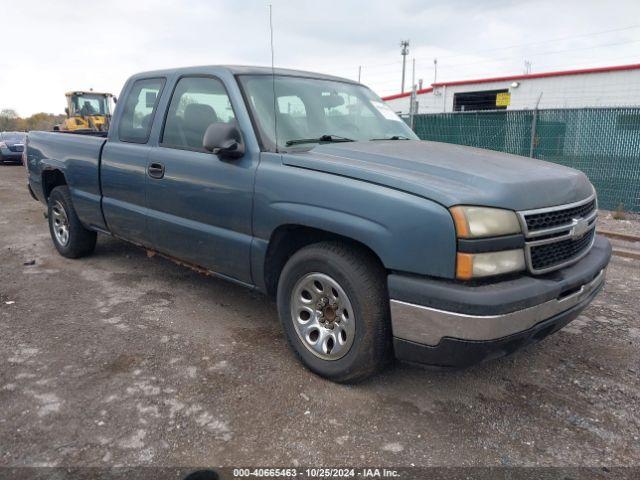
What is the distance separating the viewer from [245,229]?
334 centimetres

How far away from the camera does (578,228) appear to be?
281cm

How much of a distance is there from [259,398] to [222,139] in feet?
5.23

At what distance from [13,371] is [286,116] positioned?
7.80 feet

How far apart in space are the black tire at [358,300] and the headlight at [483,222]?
543 mm

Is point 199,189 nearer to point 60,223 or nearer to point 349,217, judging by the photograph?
point 349,217

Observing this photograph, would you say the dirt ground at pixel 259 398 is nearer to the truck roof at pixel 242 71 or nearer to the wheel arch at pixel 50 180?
the wheel arch at pixel 50 180

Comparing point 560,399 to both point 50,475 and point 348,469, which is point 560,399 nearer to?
point 348,469

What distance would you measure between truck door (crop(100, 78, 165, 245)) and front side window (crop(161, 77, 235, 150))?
0.87ft

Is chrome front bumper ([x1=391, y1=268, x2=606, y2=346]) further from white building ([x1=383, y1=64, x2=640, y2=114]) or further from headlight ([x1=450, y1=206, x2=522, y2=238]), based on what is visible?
white building ([x1=383, y1=64, x2=640, y2=114])

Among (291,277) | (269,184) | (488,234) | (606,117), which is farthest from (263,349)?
(606,117)

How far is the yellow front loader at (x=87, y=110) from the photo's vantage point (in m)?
22.5

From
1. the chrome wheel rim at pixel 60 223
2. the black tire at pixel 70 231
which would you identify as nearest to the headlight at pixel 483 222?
the black tire at pixel 70 231

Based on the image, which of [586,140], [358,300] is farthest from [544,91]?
[358,300]

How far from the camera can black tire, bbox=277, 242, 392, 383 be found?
8.90 ft
